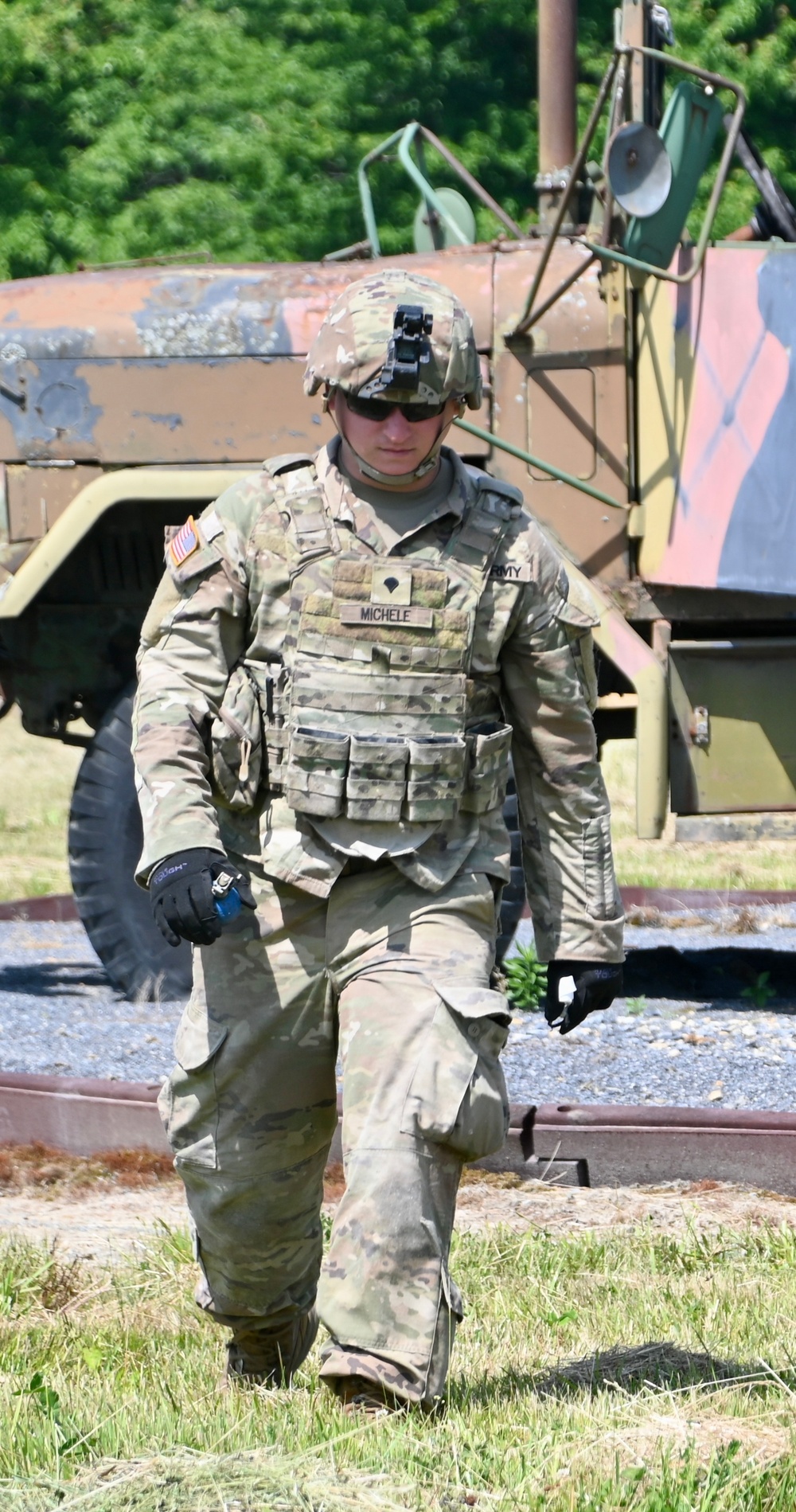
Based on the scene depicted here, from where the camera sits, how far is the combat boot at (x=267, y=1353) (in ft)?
11.0

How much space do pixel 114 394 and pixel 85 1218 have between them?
10.5ft

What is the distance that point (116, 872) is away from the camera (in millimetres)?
6789

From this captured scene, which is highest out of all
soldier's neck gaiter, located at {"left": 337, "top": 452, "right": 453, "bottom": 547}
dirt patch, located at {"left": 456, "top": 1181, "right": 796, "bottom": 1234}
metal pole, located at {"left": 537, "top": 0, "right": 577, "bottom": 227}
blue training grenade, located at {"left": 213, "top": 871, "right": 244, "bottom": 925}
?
metal pole, located at {"left": 537, "top": 0, "right": 577, "bottom": 227}

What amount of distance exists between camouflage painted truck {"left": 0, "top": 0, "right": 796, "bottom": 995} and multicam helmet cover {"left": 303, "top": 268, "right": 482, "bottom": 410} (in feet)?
8.74

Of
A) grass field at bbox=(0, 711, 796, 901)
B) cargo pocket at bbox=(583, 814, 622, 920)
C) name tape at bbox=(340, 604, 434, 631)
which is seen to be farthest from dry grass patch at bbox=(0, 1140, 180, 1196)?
grass field at bbox=(0, 711, 796, 901)

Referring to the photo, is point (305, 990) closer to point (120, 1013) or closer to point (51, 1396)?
point (51, 1396)

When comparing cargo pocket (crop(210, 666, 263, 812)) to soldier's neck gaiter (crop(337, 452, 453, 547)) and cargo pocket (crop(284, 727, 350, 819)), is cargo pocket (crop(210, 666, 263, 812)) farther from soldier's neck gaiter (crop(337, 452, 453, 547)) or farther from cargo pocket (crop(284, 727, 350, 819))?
soldier's neck gaiter (crop(337, 452, 453, 547))

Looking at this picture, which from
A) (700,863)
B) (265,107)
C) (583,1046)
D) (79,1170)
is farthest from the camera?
(265,107)

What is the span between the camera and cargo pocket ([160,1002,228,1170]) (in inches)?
124

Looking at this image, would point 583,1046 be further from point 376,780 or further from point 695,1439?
point 695,1439

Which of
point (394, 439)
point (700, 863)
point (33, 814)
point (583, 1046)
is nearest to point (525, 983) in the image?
point (583, 1046)

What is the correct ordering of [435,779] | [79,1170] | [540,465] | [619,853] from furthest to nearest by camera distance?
[619,853], [540,465], [79,1170], [435,779]

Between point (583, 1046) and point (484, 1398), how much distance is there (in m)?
3.10

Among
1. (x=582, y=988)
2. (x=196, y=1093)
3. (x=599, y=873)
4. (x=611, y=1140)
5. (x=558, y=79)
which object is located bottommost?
(x=611, y=1140)
